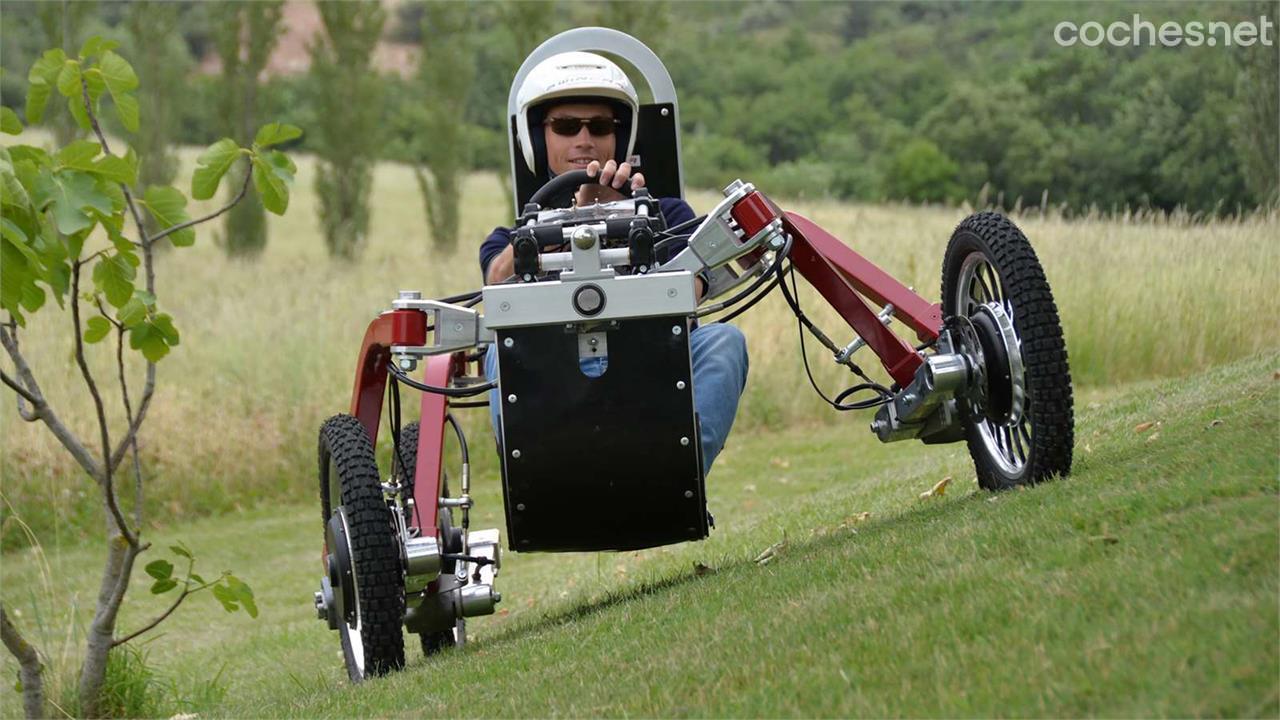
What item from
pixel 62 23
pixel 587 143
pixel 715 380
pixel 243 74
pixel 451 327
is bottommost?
pixel 715 380

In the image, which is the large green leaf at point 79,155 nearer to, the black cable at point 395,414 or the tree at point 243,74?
the black cable at point 395,414

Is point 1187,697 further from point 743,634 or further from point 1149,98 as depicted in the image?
point 1149,98

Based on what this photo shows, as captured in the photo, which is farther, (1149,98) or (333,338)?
(1149,98)

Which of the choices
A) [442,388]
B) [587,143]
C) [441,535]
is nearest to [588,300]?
[442,388]

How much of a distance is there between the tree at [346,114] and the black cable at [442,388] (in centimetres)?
2817

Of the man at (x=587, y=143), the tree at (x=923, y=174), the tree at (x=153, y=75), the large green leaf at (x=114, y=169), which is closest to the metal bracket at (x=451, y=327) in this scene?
the man at (x=587, y=143)

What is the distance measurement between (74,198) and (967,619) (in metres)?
2.75

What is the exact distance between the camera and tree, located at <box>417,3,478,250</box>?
3481 cm

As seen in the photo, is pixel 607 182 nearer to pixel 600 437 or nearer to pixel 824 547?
pixel 600 437

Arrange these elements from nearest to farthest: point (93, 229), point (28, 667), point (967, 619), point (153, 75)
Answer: point (967, 619) < point (93, 229) < point (28, 667) < point (153, 75)

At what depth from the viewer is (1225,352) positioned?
12.5 meters

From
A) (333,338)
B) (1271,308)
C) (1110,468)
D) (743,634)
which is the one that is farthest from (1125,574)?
(333,338)

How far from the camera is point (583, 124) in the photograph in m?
6.21

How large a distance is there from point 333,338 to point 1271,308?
8762 millimetres
